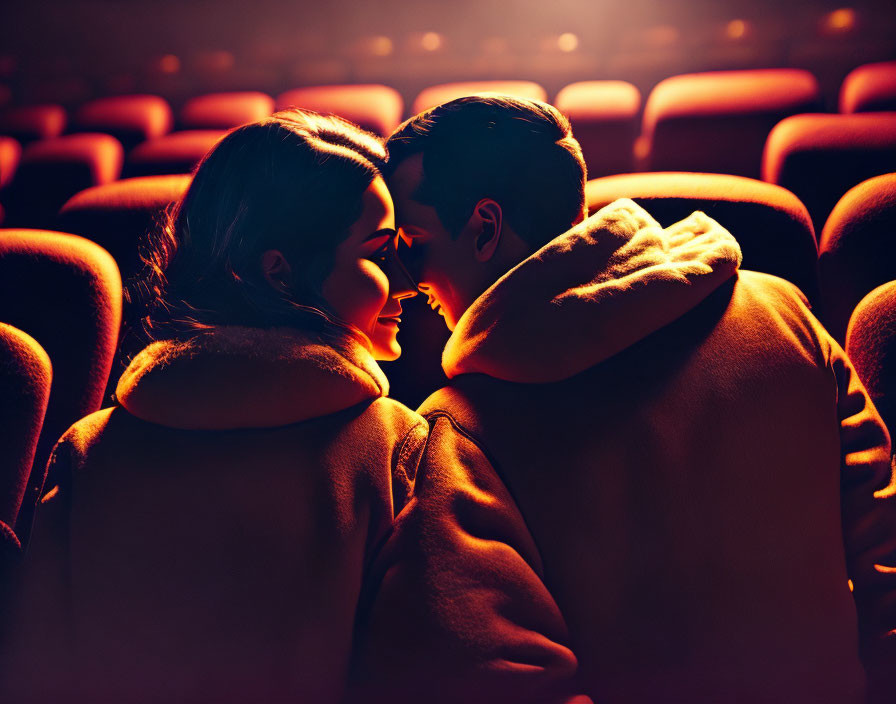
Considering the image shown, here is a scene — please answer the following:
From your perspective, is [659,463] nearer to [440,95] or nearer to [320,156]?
[320,156]

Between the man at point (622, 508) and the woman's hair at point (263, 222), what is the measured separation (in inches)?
5.9

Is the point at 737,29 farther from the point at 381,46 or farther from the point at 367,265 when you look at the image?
the point at 367,265

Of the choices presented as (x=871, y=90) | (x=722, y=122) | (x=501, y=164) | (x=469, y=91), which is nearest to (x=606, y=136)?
(x=722, y=122)

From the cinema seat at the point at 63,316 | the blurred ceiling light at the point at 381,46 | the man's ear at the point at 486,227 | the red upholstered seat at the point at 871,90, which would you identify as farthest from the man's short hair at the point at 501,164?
A: the blurred ceiling light at the point at 381,46

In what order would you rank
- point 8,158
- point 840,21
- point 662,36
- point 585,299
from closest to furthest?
point 585,299 → point 8,158 → point 840,21 → point 662,36

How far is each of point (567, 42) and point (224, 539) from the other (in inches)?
54.7

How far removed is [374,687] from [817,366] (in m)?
0.43

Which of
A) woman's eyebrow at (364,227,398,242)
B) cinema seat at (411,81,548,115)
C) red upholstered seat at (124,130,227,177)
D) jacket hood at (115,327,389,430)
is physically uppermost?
cinema seat at (411,81,548,115)

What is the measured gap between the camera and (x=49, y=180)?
1088mm

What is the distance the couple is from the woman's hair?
2 cm

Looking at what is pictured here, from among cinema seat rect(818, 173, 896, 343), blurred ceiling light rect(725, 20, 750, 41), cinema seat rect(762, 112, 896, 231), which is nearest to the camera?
cinema seat rect(818, 173, 896, 343)

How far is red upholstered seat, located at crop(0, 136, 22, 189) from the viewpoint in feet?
3.74

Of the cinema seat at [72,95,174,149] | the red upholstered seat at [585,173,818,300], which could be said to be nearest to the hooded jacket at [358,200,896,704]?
the red upholstered seat at [585,173,818,300]

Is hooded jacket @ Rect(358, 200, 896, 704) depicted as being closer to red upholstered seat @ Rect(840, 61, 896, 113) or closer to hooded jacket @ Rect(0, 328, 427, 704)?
hooded jacket @ Rect(0, 328, 427, 704)
